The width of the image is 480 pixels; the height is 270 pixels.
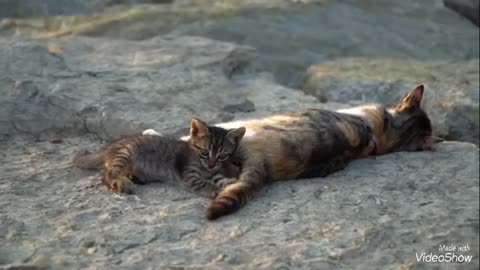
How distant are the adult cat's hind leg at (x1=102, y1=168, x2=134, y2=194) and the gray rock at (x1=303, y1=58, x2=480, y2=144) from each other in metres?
3.28

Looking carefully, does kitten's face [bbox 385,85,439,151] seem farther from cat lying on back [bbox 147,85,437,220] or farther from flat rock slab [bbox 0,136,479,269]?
flat rock slab [bbox 0,136,479,269]

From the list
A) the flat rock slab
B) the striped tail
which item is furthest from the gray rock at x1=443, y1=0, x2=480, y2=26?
the striped tail

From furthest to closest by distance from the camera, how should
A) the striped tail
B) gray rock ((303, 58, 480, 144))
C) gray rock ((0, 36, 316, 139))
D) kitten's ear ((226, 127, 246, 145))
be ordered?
gray rock ((303, 58, 480, 144)), gray rock ((0, 36, 316, 139)), kitten's ear ((226, 127, 246, 145)), the striped tail

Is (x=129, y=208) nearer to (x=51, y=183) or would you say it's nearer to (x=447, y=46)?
(x=51, y=183)

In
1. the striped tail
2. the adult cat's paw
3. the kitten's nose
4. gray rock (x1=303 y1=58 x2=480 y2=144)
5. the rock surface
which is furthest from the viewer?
gray rock (x1=303 y1=58 x2=480 y2=144)

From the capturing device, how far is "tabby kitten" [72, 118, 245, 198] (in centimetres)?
463

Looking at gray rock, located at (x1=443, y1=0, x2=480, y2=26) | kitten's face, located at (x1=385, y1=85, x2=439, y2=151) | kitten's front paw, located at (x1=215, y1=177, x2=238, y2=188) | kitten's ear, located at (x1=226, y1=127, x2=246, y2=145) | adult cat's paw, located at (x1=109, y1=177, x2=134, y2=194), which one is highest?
kitten's ear, located at (x1=226, y1=127, x2=246, y2=145)

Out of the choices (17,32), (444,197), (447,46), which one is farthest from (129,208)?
(447,46)

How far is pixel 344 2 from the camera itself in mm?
10578

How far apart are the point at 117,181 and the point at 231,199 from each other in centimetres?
71

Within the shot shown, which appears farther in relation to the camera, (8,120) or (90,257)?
(8,120)

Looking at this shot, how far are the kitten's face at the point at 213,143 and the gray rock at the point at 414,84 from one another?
2.67 m

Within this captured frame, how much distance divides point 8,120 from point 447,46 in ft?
20.0

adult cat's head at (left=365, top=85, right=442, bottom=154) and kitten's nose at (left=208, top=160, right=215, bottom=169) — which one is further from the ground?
kitten's nose at (left=208, top=160, right=215, bottom=169)
